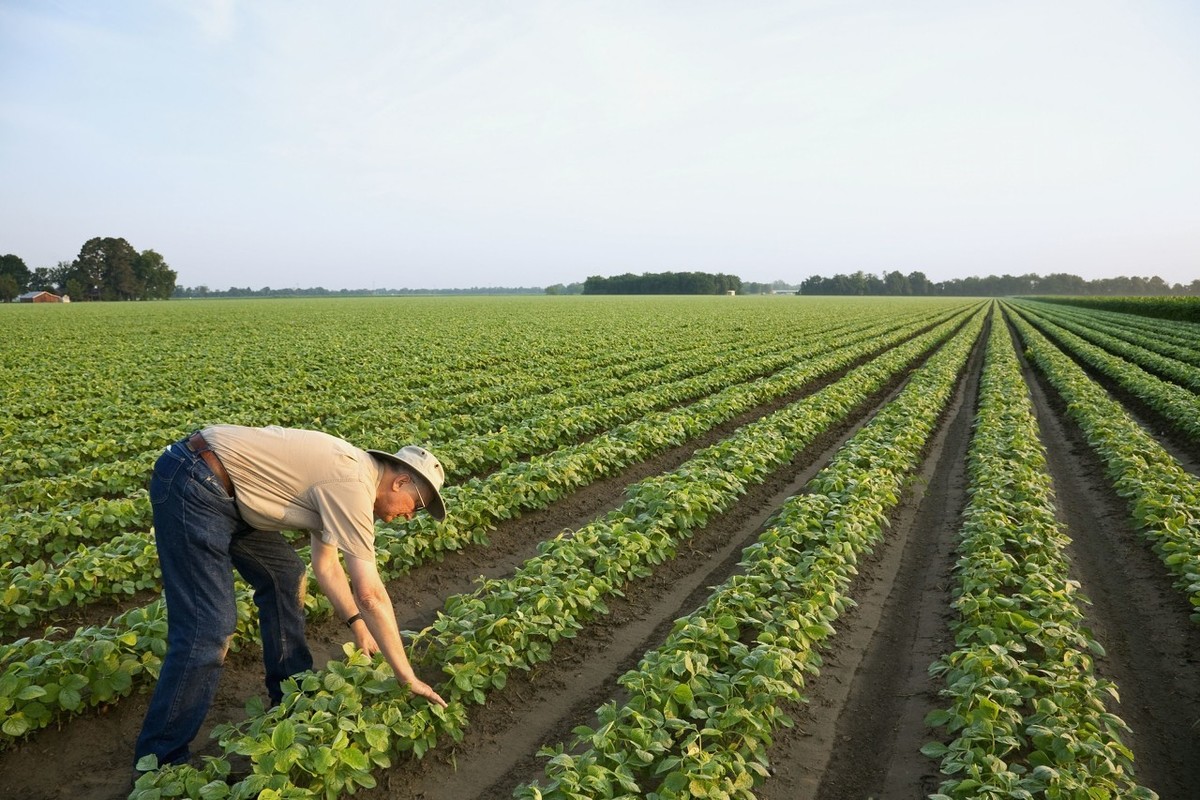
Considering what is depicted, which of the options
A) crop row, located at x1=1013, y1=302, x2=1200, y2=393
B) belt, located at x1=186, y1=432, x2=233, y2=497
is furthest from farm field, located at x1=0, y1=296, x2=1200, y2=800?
crop row, located at x1=1013, y1=302, x2=1200, y2=393

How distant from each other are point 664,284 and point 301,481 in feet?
502

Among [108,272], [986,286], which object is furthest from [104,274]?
[986,286]

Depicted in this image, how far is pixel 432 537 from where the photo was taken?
702 cm

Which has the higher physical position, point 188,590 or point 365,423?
point 188,590

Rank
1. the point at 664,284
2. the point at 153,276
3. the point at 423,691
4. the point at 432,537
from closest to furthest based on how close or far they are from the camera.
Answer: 1. the point at 423,691
2. the point at 432,537
3. the point at 153,276
4. the point at 664,284

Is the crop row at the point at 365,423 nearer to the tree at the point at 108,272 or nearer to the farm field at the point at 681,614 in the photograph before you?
the farm field at the point at 681,614

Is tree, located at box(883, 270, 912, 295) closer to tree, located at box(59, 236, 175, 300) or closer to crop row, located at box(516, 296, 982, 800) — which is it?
tree, located at box(59, 236, 175, 300)

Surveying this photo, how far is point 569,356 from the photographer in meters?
23.9

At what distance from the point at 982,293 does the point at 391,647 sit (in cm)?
20855

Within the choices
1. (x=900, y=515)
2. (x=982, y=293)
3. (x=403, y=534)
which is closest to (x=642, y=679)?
(x=403, y=534)

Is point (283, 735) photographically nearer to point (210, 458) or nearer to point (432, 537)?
point (210, 458)

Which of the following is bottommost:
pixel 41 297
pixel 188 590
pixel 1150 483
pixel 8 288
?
pixel 1150 483

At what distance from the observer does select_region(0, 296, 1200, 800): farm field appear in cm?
390

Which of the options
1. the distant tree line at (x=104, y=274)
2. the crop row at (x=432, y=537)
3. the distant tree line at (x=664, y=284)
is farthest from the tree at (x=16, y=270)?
the crop row at (x=432, y=537)
